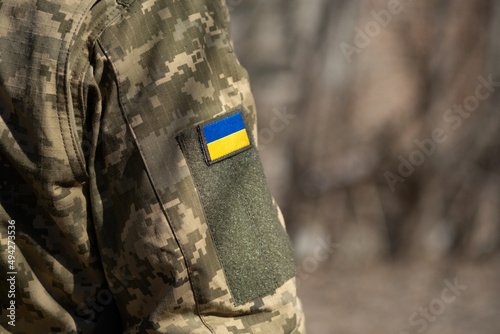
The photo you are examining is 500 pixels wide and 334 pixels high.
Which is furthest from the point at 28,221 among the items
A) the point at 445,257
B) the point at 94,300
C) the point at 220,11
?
the point at 445,257

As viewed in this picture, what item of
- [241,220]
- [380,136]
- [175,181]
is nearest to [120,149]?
[175,181]

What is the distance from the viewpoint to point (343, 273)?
11.7 ft

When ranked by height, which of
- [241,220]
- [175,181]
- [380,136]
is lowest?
[380,136]

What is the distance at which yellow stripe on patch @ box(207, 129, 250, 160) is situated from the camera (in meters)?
1.00

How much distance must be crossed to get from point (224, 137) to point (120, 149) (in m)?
0.19

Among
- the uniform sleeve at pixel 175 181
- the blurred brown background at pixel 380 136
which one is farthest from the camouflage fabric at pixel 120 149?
the blurred brown background at pixel 380 136

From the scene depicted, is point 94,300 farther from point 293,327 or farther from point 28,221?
point 293,327

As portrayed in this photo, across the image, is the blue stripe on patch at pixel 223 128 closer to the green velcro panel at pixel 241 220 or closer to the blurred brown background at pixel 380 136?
the green velcro panel at pixel 241 220

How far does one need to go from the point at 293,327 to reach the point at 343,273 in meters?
2.56

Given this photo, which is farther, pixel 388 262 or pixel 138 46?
pixel 388 262

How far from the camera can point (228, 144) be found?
40.4 inches

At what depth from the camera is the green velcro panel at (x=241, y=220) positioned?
994mm
